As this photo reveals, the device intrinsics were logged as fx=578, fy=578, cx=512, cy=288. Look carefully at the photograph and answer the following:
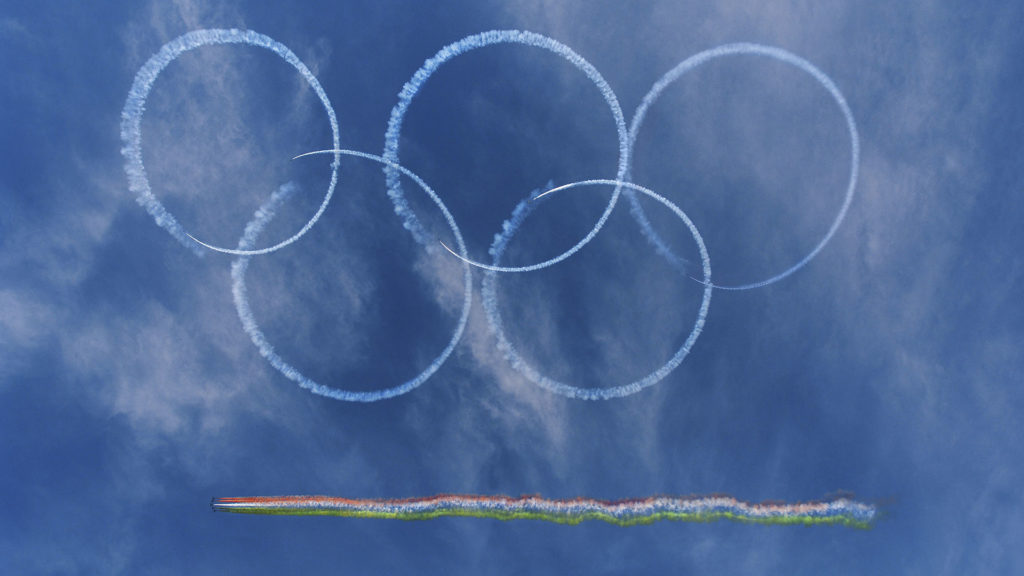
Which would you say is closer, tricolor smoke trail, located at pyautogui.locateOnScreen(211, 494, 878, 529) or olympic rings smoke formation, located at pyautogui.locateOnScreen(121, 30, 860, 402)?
olympic rings smoke formation, located at pyautogui.locateOnScreen(121, 30, 860, 402)

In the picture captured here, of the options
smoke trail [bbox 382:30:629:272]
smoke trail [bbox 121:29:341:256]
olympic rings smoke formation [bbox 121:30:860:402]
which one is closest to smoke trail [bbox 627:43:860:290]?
olympic rings smoke formation [bbox 121:30:860:402]

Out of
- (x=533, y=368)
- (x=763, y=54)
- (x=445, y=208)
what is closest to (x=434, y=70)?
(x=445, y=208)

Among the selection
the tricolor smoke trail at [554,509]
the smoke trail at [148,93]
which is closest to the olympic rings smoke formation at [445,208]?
the smoke trail at [148,93]

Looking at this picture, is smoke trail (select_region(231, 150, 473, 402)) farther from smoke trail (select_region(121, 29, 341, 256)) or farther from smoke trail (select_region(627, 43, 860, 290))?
smoke trail (select_region(627, 43, 860, 290))

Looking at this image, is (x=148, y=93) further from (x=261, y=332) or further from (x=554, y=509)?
(x=554, y=509)

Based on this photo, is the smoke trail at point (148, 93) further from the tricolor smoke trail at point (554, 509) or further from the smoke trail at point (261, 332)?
the tricolor smoke trail at point (554, 509)
